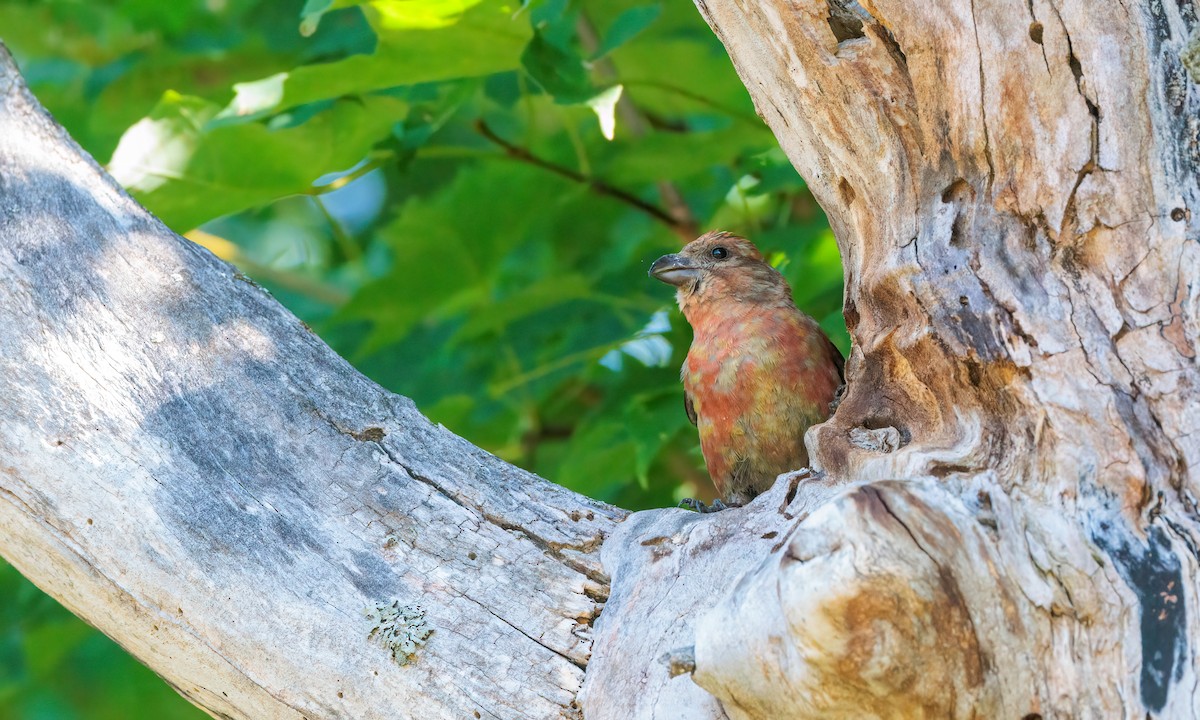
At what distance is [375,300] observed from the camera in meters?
5.73

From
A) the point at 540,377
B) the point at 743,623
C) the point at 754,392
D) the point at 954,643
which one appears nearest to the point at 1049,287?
the point at 954,643

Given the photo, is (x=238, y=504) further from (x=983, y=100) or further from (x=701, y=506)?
(x=983, y=100)

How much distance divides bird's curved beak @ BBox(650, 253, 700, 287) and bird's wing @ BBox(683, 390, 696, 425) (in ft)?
2.15

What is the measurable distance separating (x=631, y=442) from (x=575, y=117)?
5.00 feet

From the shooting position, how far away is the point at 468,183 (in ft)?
18.8

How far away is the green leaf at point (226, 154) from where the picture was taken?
4438mm

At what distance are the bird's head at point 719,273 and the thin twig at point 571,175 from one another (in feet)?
1.14

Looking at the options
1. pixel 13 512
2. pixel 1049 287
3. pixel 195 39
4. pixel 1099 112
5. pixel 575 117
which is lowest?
pixel 13 512

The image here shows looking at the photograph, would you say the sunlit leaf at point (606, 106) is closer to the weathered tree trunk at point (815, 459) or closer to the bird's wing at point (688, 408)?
the weathered tree trunk at point (815, 459)

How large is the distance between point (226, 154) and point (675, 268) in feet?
6.70

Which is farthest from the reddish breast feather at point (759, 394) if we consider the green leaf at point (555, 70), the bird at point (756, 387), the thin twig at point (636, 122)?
the green leaf at point (555, 70)

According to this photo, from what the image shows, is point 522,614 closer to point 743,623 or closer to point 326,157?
point 743,623

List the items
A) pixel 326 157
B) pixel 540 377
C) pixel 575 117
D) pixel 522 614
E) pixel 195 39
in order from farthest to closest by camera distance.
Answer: pixel 195 39 < pixel 540 377 < pixel 575 117 < pixel 326 157 < pixel 522 614

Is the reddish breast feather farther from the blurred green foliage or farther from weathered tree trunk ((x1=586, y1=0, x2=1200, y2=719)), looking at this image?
weathered tree trunk ((x1=586, y1=0, x2=1200, y2=719))
